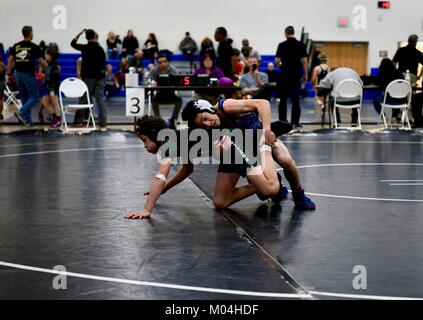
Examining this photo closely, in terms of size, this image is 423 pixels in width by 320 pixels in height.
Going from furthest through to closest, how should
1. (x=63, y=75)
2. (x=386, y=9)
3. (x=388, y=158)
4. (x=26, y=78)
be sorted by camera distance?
(x=386, y=9), (x=63, y=75), (x=26, y=78), (x=388, y=158)

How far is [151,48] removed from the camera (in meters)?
20.2

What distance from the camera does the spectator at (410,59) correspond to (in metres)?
12.5

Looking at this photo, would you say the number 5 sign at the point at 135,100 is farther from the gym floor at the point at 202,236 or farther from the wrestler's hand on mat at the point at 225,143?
the wrestler's hand on mat at the point at 225,143

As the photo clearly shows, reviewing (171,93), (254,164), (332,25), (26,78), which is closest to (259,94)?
(171,93)

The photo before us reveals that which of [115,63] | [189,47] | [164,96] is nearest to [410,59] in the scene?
[164,96]

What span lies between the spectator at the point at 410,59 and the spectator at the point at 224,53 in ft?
9.16

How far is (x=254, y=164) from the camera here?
520cm

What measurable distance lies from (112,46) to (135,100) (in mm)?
10305

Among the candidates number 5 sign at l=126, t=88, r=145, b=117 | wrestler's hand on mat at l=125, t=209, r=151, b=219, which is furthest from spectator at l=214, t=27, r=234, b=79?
wrestler's hand on mat at l=125, t=209, r=151, b=219

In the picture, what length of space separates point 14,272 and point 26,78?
826cm

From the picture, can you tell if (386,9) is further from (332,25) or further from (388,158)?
(388,158)

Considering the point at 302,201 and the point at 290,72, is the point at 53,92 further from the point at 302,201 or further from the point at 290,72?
the point at 302,201

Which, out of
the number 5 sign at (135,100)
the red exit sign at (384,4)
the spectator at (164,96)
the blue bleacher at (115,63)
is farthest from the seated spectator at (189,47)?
the number 5 sign at (135,100)

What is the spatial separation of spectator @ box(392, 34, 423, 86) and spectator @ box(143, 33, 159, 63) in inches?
349
